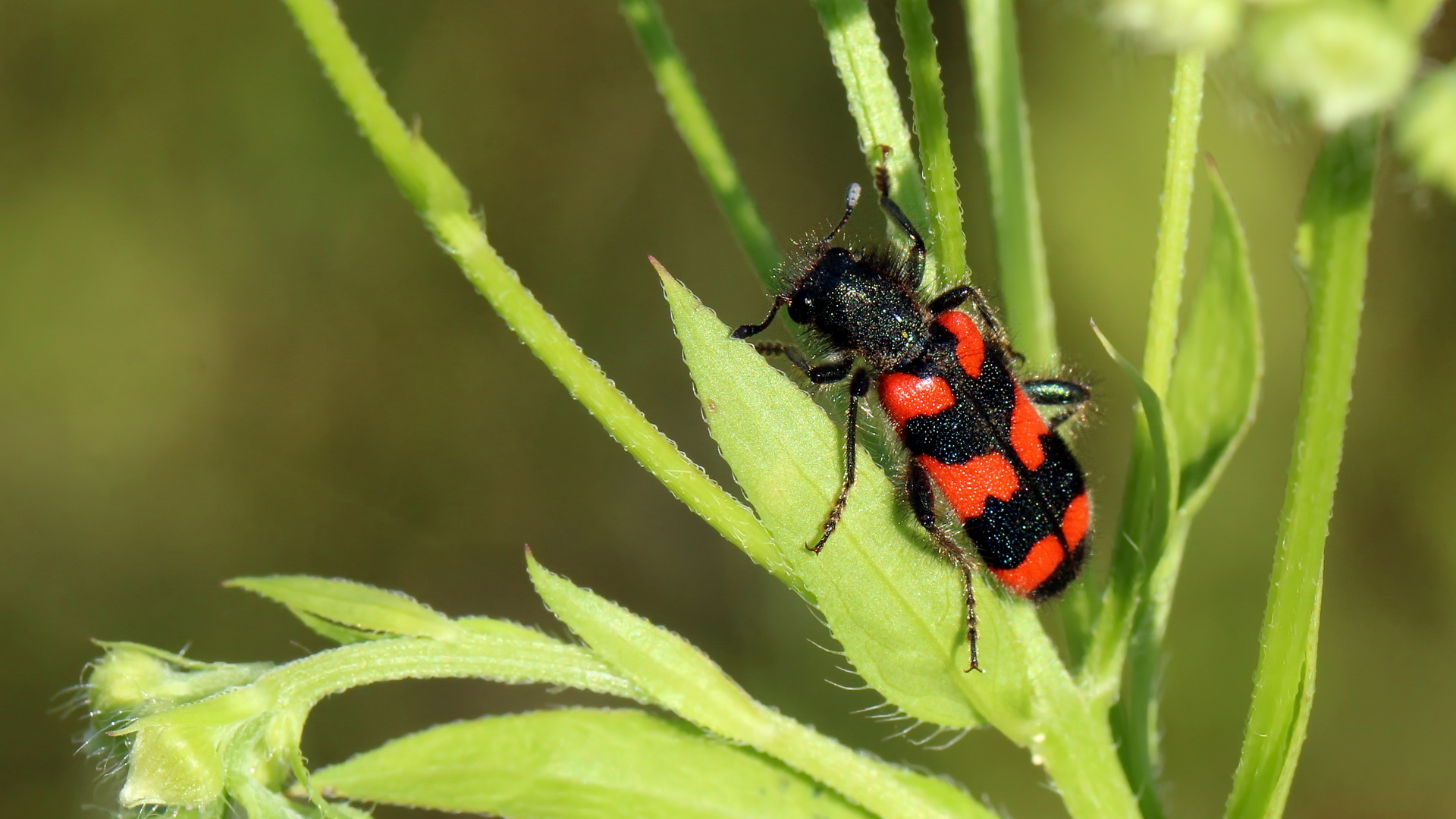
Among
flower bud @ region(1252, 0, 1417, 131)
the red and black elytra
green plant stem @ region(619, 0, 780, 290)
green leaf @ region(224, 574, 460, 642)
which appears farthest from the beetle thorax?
flower bud @ region(1252, 0, 1417, 131)

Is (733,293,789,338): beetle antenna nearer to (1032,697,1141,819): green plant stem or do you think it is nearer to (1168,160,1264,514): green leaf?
(1168,160,1264,514): green leaf

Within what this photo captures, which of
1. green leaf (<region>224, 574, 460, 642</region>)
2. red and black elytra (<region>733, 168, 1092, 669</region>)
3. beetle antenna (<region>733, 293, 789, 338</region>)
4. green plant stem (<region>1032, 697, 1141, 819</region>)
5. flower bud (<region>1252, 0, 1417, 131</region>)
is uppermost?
flower bud (<region>1252, 0, 1417, 131</region>)

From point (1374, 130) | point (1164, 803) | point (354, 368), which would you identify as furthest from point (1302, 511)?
point (354, 368)

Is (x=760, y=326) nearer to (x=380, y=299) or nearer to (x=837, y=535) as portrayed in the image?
(x=837, y=535)

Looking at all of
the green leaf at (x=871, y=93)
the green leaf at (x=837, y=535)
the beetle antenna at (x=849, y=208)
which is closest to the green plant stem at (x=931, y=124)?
the green leaf at (x=871, y=93)

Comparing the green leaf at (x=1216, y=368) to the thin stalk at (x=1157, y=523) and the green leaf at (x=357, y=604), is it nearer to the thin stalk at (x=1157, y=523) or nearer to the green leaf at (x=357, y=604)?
the thin stalk at (x=1157, y=523)

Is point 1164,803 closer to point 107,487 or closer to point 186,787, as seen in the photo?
point 186,787
